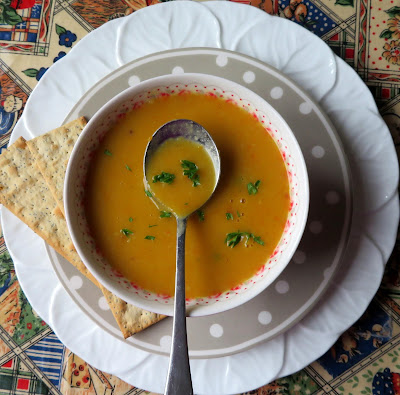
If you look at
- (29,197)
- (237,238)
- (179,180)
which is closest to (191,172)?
(179,180)

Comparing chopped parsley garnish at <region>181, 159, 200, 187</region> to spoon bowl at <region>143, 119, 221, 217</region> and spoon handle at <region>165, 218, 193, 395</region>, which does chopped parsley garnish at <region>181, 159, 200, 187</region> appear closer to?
spoon bowl at <region>143, 119, 221, 217</region>

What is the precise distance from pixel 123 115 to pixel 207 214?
1.47 ft

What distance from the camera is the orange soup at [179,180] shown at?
163cm

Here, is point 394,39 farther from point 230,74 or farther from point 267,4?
point 230,74

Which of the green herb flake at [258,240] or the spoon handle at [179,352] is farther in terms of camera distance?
the green herb flake at [258,240]

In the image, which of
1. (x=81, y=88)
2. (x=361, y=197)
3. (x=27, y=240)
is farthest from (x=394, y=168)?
(x=27, y=240)

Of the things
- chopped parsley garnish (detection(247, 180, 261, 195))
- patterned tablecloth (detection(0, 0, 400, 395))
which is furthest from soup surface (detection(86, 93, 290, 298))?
patterned tablecloth (detection(0, 0, 400, 395))

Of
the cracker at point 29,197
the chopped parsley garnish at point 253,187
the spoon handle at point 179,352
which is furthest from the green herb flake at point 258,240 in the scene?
the cracker at point 29,197

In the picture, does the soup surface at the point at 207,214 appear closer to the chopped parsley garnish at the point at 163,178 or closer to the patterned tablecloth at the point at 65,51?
the chopped parsley garnish at the point at 163,178

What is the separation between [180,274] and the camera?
1.55 m

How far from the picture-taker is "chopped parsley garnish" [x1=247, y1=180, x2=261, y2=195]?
1.61 meters

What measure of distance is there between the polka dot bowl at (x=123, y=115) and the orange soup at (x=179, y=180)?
19 centimetres

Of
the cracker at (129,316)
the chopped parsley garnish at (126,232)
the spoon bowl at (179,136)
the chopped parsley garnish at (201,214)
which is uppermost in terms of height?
the spoon bowl at (179,136)

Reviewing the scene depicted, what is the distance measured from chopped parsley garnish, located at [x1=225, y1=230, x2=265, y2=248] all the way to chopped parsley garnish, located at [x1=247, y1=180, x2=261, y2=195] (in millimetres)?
140
